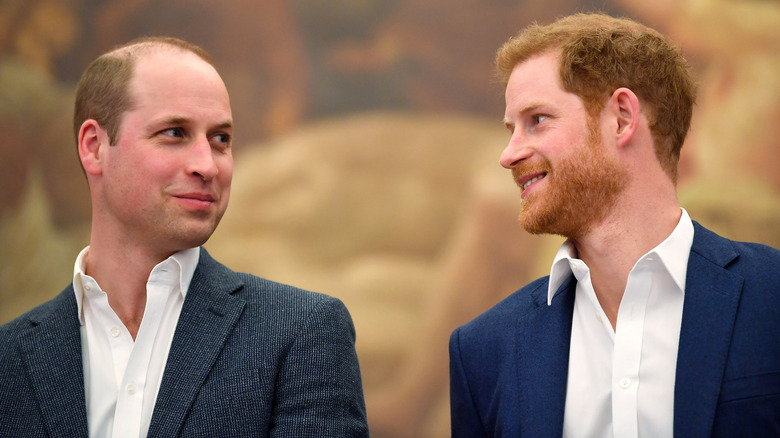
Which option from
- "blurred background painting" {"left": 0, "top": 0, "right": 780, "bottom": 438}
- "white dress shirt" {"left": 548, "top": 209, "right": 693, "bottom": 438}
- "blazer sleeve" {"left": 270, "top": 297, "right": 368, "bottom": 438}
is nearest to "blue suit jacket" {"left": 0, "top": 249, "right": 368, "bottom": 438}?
"blazer sleeve" {"left": 270, "top": 297, "right": 368, "bottom": 438}

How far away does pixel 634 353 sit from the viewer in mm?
2186

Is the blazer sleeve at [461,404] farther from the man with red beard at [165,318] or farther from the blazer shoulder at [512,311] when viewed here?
the man with red beard at [165,318]

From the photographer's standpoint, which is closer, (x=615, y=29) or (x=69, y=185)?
(x=615, y=29)

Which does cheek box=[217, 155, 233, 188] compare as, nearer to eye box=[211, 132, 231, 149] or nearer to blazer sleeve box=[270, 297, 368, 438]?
eye box=[211, 132, 231, 149]

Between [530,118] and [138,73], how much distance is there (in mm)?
1292

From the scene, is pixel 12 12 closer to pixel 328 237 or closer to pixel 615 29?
pixel 328 237

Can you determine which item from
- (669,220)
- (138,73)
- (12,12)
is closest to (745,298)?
(669,220)

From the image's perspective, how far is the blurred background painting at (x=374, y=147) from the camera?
5910 millimetres

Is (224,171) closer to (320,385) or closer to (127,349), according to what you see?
(127,349)

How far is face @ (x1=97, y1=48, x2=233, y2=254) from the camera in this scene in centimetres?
243

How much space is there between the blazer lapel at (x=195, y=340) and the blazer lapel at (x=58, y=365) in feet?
0.84

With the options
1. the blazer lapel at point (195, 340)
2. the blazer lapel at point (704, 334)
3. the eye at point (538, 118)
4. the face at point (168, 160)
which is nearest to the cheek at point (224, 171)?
the face at point (168, 160)

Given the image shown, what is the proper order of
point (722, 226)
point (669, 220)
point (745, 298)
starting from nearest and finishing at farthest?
point (745, 298) → point (669, 220) → point (722, 226)

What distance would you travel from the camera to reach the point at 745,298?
2.21 meters
